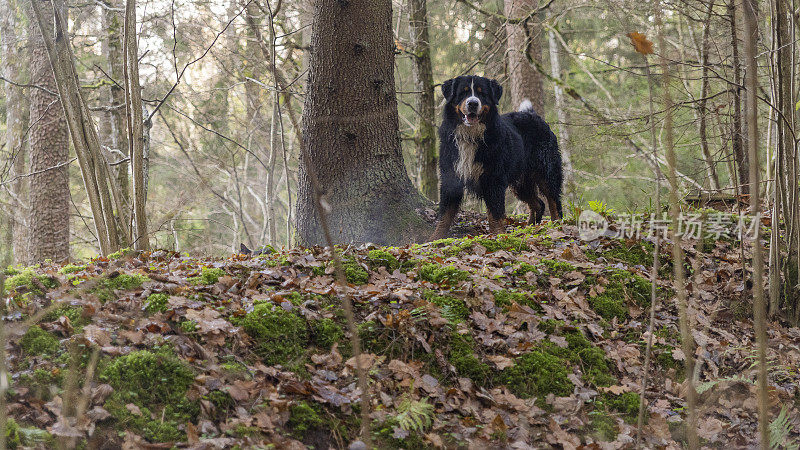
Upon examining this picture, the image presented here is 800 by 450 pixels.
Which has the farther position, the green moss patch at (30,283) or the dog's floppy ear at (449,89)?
the dog's floppy ear at (449,89)

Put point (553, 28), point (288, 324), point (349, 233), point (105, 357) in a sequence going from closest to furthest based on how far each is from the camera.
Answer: point (105, 357) < point (288, 324) < point (349, 233) < point (553, 28)

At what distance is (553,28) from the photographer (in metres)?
10.0

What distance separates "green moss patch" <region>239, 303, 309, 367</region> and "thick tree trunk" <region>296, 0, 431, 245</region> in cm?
248

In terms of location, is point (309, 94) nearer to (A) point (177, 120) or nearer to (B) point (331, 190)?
(B) point (331, 190)

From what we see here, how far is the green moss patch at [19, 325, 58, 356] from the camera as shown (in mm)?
3102

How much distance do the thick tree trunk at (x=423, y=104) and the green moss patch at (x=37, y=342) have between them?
7379 mm

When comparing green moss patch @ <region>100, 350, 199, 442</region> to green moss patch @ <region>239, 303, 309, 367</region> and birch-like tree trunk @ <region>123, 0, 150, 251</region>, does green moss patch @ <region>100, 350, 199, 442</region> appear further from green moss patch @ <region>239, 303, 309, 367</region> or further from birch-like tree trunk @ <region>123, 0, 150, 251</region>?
birch-like tree trunk @ <region>123, 0, 150, 251</region>

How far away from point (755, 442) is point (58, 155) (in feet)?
35.5

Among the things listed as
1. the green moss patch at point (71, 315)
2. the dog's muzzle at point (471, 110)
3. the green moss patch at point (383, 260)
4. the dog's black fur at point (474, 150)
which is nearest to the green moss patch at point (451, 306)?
the green moss patch at point (383, 260)

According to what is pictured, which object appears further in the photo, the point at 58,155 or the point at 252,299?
the point at 58,155

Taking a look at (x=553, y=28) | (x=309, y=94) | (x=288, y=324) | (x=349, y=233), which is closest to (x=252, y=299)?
(x=288, y=324)

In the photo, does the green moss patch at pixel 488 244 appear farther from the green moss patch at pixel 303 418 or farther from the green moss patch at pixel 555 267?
the green moss patch at pixel 303 418

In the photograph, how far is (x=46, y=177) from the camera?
1035 centimetres

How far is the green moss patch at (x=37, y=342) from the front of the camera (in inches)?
122
